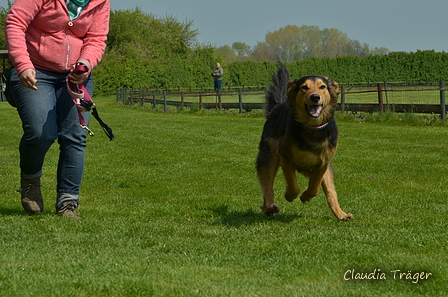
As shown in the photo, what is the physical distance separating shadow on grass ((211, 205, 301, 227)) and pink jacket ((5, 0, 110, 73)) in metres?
1.82

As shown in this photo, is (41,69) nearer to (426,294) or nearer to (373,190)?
(426,294)

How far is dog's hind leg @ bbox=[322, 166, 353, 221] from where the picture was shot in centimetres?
542

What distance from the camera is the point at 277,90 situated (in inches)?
253

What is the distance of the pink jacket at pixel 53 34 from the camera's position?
482 centimetres

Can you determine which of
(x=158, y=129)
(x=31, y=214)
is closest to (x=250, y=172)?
(x=31, y=214)

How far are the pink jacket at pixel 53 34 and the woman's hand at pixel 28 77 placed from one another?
34 mm

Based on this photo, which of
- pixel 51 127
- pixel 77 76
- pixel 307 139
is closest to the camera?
pixel 77 76

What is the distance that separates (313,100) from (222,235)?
55.6 inches

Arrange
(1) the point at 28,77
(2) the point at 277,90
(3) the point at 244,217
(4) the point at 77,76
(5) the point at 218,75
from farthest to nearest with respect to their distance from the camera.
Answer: (5) the point at 218,75 < (2) the point at 277,90 < (3) the point at 244,217 < (4) the point at 77,76 < (1) the point at 28,77

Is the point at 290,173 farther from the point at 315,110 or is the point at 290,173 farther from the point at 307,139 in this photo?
the point at 315,110

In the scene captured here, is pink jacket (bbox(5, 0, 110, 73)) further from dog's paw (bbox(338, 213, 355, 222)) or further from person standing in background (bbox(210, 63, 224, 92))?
person standing in background (bbox(210, 63, 224, 92))

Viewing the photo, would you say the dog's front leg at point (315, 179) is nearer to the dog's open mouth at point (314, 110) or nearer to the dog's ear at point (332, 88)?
the dog's open mouth at point (314, 110)

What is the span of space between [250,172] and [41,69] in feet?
14.7

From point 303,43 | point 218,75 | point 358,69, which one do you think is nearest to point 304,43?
point 303,43
